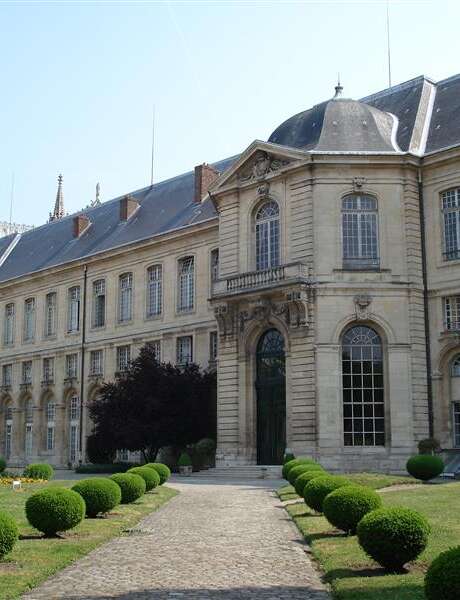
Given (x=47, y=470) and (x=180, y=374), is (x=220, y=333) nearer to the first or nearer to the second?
(x=180, y=374)

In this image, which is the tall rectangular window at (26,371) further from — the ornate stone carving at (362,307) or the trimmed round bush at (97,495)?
the trimmed round bush at (97,495)

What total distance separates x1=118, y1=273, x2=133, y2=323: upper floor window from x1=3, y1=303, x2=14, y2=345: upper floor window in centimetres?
1116

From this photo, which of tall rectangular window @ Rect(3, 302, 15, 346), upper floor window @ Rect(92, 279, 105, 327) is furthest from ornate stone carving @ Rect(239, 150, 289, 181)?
tall rectangular window @ Rect(3, 302, 15, 346)

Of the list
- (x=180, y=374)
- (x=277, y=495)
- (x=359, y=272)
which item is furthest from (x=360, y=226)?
(x=277, y=495)

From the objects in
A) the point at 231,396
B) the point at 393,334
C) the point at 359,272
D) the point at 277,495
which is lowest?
the point at 277,495

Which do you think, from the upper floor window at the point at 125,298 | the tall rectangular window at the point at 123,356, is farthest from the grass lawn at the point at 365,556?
the upper floor window at the point at 125,298

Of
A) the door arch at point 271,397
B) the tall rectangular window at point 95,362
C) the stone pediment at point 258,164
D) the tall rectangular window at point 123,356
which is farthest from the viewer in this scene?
the tall rectangular window at point 95,362

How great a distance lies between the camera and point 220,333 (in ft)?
106

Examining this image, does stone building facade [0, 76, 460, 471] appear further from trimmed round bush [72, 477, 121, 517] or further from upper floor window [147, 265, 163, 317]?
trimmed round bush [72, 477, 121, 517]

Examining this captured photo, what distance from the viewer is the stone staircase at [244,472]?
95.2ft

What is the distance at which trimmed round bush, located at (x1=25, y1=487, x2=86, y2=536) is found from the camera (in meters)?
12.2

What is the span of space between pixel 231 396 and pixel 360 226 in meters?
8.10

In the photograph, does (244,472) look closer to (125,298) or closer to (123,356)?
(123,356)

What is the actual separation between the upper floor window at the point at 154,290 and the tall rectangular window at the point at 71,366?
6765mm
